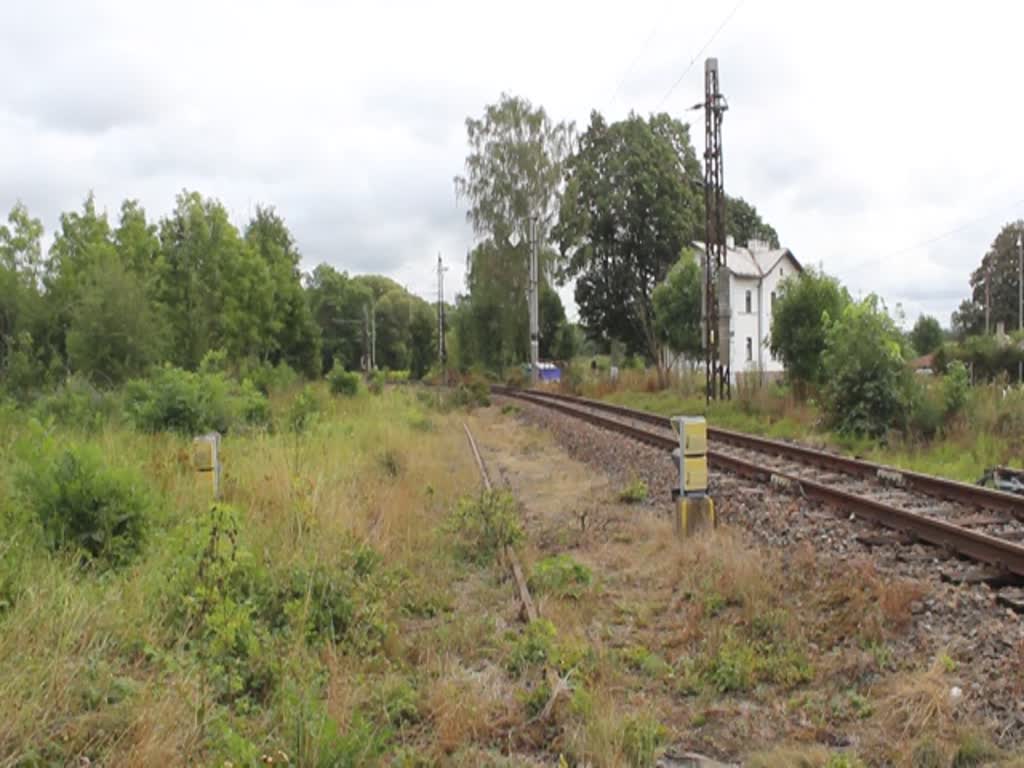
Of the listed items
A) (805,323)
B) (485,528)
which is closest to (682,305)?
(805,323)

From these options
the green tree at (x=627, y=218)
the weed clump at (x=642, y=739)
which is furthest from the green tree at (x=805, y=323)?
the green tree at (x=627, y=218)

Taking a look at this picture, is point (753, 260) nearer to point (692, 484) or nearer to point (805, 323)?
point (805, 323)

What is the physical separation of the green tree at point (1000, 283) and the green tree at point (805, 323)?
60429 millimetres

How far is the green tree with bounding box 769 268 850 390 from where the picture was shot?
790 inches

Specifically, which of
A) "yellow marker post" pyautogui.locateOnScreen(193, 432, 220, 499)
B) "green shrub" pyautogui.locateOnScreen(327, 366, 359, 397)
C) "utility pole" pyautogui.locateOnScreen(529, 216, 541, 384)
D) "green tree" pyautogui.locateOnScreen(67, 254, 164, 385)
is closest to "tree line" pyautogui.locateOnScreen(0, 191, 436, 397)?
"green tree" pyautogui.locateOnScreen(67, 254, 164, 385)

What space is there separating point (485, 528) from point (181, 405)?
7.52 meters

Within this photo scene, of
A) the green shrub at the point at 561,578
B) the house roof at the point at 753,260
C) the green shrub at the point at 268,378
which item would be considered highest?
the house roof at the point at 753,260

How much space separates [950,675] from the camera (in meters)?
4.07

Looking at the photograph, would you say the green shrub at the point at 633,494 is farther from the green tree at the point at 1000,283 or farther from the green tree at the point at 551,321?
the green tree at the point at 1000,283

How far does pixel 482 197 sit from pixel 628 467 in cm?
3349

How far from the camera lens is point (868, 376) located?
1409cm

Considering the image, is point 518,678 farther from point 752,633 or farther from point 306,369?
point 306,369

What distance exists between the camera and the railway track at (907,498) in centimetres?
635

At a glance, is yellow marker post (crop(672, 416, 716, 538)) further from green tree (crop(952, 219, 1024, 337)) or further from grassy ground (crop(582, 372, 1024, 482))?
green tree (crop(952, 219, 1024, 337))
